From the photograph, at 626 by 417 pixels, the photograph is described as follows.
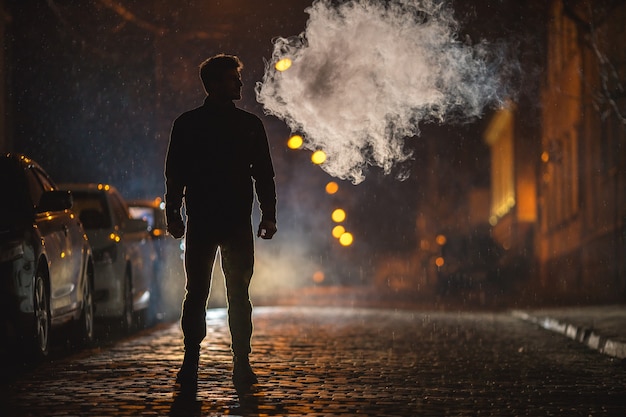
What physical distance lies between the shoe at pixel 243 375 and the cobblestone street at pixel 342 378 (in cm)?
7

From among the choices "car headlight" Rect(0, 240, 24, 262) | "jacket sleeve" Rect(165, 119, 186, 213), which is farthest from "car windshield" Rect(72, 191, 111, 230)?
"jacket sleeve" Rect(165, 119, 186, 213)

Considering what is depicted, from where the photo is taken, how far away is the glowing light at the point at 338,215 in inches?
1761

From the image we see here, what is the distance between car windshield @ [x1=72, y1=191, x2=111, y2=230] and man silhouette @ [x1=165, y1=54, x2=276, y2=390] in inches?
267

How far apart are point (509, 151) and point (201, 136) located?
201 ft

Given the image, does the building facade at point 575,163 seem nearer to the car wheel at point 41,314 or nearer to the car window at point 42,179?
the car window at point 42,179

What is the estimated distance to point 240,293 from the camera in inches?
368

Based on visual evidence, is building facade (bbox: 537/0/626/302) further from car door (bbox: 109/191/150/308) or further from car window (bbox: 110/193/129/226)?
car window (bbox: 110/193/129/226)

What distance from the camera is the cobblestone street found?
839 cm

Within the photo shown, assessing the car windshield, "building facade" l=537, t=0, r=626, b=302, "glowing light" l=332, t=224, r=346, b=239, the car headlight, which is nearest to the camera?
the car headlight

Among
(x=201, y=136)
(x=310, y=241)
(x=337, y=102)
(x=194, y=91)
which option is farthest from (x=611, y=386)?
(x=310, y=241)

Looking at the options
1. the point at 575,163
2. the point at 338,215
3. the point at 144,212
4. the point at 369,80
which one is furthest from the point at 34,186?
the point at 338,215

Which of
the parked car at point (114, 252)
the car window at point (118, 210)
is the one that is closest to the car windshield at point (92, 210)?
the parked car at point (114, 252)

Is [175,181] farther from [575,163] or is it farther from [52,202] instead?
[575,163]

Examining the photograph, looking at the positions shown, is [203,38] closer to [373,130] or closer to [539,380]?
[373,130]
